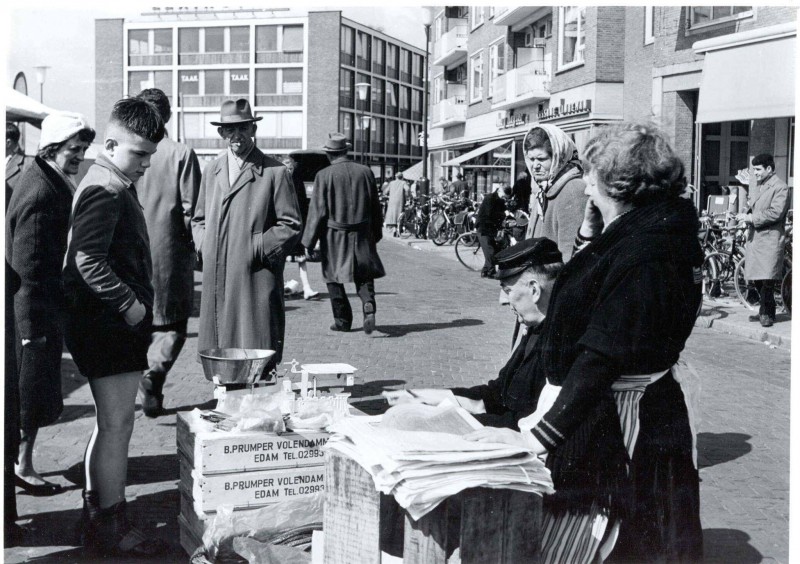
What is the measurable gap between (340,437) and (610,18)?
25319 mm

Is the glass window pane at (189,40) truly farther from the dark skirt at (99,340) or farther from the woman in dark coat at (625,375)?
the woman in dark coat at (625,375)

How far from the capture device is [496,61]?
36719 millimetres

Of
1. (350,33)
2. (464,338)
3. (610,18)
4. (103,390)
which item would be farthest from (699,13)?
(350,33)

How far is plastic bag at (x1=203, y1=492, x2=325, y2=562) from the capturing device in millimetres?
3447

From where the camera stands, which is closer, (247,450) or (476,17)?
(247,450)

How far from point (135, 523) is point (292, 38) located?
233 ft

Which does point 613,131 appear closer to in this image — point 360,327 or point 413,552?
point 413,552

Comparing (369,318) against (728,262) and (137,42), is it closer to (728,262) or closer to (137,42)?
(728,262)

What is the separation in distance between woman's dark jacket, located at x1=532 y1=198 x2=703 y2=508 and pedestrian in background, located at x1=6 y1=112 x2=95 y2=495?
2568 millimetres

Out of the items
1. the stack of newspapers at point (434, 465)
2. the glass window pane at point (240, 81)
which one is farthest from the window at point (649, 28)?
the glass window pane at point (240, 81)

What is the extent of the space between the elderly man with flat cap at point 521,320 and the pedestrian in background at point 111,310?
1201 millimetres

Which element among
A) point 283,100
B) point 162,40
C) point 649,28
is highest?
point 162,40

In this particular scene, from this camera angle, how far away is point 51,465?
5180 mm

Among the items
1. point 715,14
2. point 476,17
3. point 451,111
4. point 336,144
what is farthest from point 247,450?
point 451,111
